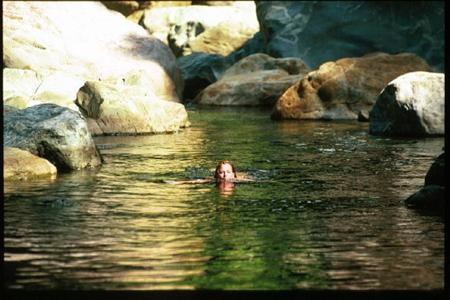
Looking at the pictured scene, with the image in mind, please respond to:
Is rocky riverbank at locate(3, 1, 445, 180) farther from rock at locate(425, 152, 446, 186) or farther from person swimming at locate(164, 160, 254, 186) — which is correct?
rock at locate(425, 152, 446, 186)

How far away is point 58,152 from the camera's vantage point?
53.9 feet

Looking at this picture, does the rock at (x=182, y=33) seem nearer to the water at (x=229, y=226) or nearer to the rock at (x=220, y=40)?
the rock at (x=220, y=40)

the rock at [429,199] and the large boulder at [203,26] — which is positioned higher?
the large boulder at [203,26]

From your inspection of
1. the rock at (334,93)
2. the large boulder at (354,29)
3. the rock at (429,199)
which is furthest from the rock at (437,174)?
the large boulder at (354,29)

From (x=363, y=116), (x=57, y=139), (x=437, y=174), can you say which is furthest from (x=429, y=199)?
(x=363, y=116)

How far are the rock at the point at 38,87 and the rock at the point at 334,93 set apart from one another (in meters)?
5.36

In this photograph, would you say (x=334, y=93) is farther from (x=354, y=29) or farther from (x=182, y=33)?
(x=182, y=33)

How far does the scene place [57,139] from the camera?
1642cm

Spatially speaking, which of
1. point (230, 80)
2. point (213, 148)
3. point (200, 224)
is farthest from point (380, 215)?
point (230, 80)

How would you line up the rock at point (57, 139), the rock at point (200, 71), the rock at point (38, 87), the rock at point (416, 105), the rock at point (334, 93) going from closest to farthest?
the rock at point (57, 139)
the rock at point (416, 105)
the rock at point (38, 87)
the rock at point (334, 93)
the rock at point (200, 71)

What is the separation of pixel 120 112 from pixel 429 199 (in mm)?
11628

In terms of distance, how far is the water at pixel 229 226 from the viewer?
8.78 metres

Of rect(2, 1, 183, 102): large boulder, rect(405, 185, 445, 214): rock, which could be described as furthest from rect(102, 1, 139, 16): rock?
rect(405, 185, 445, 214): rock

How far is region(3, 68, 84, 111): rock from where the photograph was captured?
25094 millimetres
